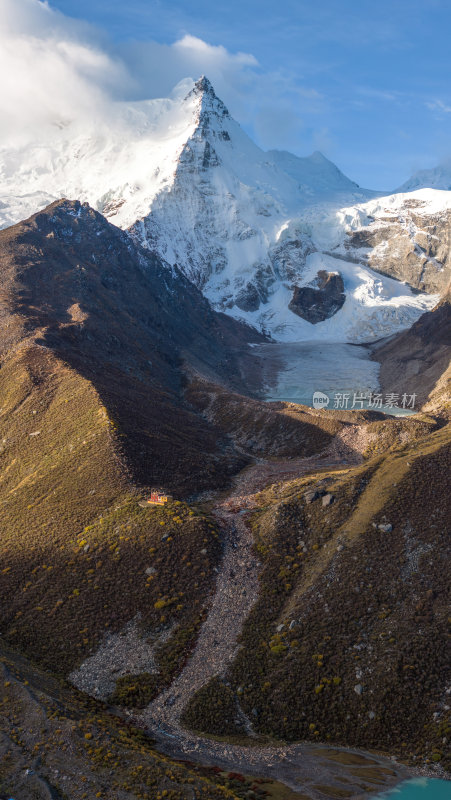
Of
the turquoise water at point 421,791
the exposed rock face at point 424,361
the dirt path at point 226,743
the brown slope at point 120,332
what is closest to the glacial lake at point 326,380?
the exposed rock face at point 424,361

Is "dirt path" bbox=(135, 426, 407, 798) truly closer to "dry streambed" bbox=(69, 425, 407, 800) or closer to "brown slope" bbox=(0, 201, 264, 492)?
"dry streambed" bbox=(69, 425, 407, 800)

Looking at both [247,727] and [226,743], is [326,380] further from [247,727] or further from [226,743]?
[226,743]

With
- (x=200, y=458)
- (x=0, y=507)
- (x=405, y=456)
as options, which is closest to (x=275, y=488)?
(x=200, y=458)

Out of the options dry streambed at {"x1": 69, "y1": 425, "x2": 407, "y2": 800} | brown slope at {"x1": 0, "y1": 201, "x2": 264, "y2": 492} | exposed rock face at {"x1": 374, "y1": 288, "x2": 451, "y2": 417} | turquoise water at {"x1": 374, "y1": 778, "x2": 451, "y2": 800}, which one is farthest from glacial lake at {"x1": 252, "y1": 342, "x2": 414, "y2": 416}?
turquoise water at {"x1": 374, "y1": 778, "x2": 451, "y2": 800}

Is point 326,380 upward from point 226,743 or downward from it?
downward

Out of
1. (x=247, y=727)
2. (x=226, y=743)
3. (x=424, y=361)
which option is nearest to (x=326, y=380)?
(x=424, y=361)

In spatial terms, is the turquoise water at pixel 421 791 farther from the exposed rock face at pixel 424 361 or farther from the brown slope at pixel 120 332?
the exposed rock face at pixel 424 361
